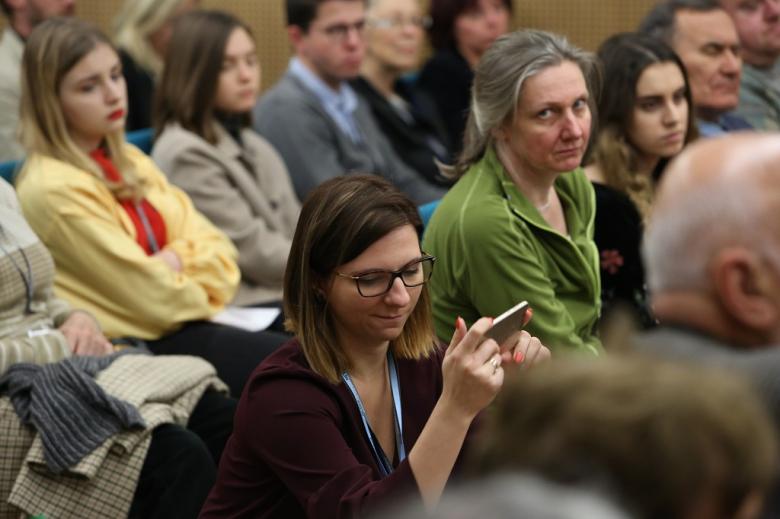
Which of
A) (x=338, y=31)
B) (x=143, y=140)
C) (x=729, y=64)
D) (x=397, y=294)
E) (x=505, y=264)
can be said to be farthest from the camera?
(x=338, y=31)

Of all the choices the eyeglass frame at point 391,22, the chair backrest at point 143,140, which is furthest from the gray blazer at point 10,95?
the eyeglass frame at point 391,22

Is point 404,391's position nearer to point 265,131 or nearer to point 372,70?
point 265,131

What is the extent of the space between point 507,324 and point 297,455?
1.38ft

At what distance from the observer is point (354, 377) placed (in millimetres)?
2264

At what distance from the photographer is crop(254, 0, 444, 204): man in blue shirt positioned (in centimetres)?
476

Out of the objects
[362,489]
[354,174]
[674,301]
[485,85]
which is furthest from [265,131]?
[674,301]

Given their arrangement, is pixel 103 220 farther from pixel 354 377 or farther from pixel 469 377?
pixel 469 377

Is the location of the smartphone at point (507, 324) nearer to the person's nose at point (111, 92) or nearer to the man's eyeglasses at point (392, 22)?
the person's nose at point (111, 92)

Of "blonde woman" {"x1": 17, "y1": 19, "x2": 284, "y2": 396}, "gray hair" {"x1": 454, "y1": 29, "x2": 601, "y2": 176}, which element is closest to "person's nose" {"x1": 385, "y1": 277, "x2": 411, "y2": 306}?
"gray hair" {"x1": 454, "y1": 29, "x2": 601, "y2": 176}

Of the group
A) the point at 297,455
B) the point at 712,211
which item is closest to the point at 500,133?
the point at 297,455

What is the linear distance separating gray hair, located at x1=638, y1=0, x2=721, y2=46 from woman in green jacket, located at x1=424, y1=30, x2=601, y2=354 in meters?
1.58

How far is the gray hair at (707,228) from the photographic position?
1.49m

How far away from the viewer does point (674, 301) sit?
4.99ft

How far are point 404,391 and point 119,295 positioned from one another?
1.40 metres
